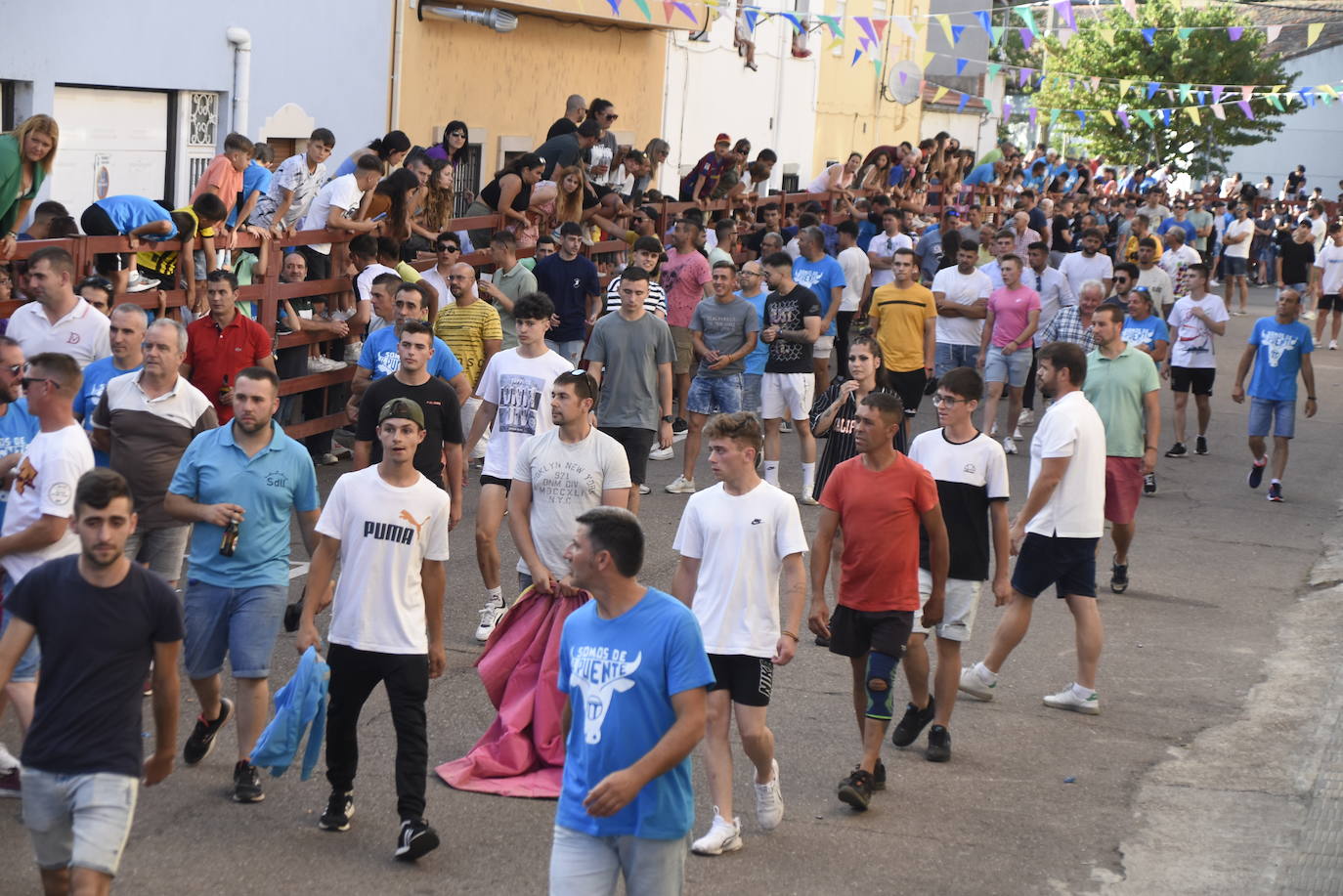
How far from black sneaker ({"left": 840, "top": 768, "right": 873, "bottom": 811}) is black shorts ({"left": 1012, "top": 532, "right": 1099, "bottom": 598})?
197 cm

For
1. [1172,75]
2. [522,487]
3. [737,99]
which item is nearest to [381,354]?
[522,487]

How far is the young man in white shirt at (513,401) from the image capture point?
9.57m

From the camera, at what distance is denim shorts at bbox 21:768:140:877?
5.15 m

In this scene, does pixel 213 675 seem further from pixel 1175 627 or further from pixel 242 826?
pixel 1175 627

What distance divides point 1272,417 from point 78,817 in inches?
479

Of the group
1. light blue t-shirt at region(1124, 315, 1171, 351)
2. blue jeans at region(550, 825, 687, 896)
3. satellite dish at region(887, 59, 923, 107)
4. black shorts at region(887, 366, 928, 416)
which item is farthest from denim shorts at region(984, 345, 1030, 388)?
satellite dish at region(887, 59, 923, 107)

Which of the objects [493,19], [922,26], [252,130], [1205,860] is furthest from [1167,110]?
[1205,860]

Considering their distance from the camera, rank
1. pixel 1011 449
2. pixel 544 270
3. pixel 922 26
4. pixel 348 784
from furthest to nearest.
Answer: pixel 922 26 < pixel 1011 449 < pixel 544 270 < pixel 348 784

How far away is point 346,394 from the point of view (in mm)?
14312

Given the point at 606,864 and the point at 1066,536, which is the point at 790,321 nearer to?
the point at 1066,536

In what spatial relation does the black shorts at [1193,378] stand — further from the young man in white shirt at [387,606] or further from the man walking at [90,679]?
the man walking at [90,679]

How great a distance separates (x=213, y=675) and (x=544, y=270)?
7.94 meters

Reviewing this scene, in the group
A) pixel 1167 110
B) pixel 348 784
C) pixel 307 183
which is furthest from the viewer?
pixel 1167 110

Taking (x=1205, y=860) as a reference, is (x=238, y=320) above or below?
Answer: above
